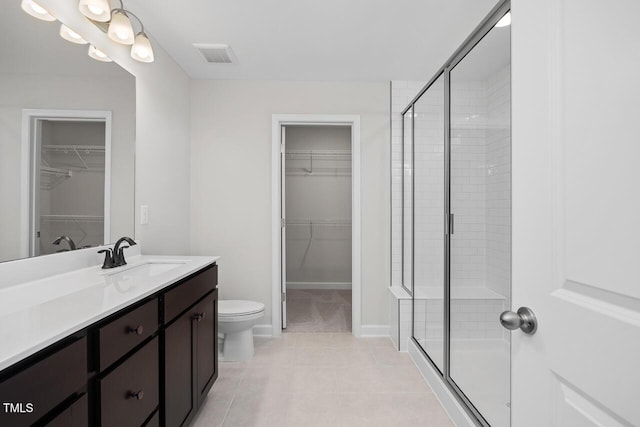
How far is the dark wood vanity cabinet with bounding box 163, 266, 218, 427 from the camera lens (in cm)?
159

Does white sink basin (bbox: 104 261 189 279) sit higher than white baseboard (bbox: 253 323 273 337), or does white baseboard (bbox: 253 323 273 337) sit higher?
white sink basin (bbox: 104 261 189 279)

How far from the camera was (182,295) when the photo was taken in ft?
5.66

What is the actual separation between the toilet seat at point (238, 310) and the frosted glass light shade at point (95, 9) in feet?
6.75

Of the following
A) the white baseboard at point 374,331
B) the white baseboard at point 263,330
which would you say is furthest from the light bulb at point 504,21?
the white baseboard at point 263,330

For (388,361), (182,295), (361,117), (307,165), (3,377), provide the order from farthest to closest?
1. (307,165)
2. (361,117)
3. (388,361)
4. (182,295)
5. (3,377)

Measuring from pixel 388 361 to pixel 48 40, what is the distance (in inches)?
117

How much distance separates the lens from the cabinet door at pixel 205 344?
6.36 ft

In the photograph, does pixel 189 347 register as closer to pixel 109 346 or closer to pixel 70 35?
pixel 109 346

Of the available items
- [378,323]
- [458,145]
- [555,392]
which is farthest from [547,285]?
[378,323]

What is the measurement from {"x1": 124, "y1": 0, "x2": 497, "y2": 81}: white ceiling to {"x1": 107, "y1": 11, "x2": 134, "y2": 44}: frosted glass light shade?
0.35m

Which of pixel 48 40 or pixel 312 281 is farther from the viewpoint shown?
pixel 312 281

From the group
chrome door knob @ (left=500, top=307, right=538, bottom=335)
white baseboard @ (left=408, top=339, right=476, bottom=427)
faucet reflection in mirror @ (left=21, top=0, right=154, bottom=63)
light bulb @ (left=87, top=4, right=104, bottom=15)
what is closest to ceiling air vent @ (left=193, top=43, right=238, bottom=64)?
faucet reflection in mirror @ (left=21, top=0, right=154, bottom=63)

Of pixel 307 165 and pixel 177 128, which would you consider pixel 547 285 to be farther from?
pixel 307 165

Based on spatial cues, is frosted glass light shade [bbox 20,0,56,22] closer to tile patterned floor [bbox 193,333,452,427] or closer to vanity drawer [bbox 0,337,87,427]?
vanity drawer [bbox 0,337,87,427]
